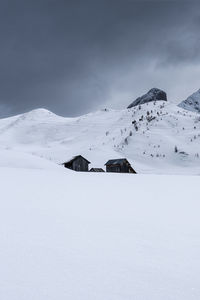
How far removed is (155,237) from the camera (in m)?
3.21

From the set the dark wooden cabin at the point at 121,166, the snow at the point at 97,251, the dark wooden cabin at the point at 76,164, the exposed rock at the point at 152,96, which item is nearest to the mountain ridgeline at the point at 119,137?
the dark wooden cabin at the point at 121,166

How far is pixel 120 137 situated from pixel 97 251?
185ft

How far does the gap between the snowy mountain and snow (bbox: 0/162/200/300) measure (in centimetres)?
3468

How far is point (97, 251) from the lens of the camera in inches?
106

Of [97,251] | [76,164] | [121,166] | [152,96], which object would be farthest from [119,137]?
[152,96]

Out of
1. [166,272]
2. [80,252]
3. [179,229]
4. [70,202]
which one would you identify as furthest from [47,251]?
[70,202]

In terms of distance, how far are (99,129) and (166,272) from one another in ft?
218

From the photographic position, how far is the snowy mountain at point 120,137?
46.8m

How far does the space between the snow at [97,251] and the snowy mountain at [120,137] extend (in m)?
34.7

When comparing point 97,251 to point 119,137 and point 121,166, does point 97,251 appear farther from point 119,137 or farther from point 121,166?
point 119,137

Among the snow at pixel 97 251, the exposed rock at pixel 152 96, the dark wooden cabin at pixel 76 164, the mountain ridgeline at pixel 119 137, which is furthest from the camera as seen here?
the exposed rock at pixel 152 96

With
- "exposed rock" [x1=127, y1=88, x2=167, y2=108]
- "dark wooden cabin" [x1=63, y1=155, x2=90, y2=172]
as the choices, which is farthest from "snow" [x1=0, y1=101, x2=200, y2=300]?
"exposed rock" [x1=127, y1=88, x2=167, y2=108]

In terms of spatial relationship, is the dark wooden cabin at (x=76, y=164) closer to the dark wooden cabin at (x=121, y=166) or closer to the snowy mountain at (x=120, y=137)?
the snowy mountain at (x=120, y=137)

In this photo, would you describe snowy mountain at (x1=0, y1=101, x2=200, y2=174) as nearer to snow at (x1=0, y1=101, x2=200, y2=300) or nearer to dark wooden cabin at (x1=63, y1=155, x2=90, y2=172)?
dark wooden cabin at (x1=63, y1=155, x2=90, y2=172)
